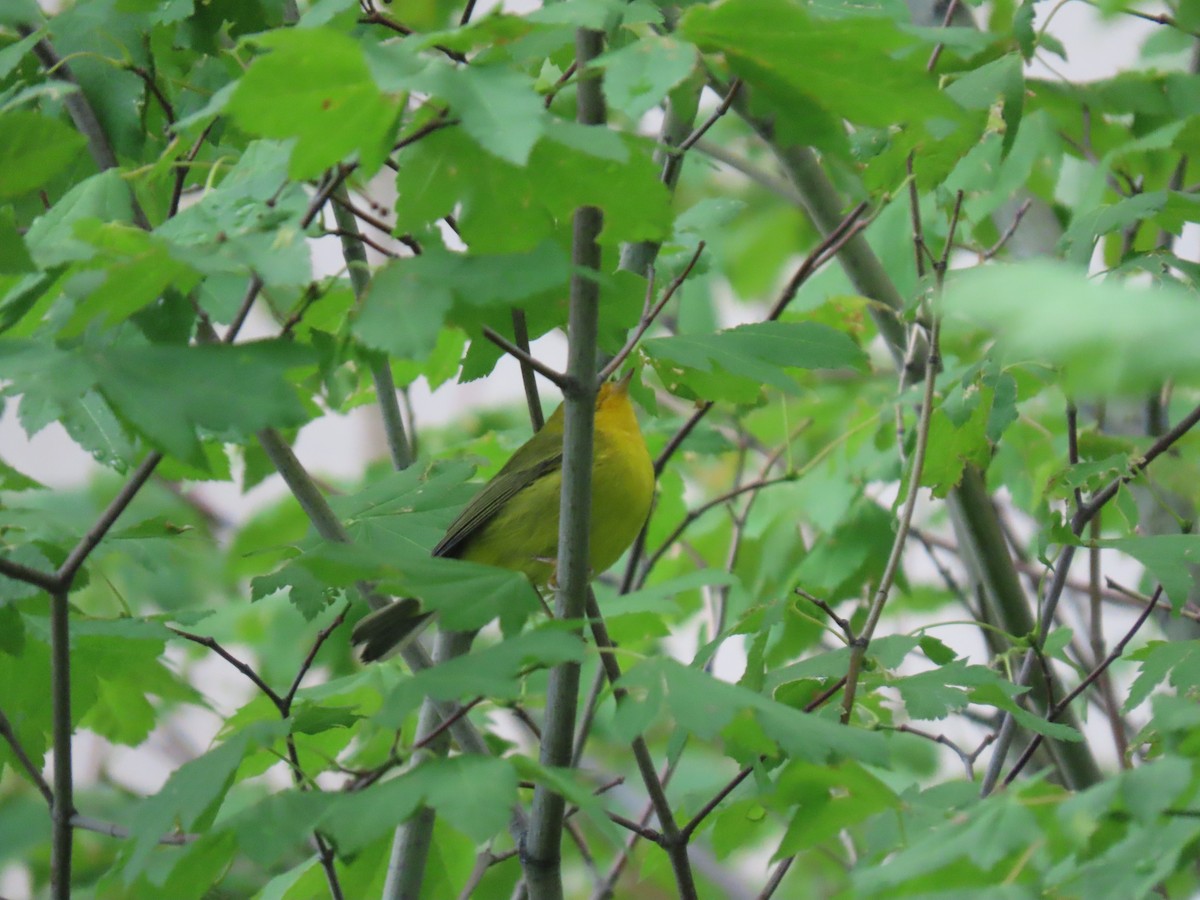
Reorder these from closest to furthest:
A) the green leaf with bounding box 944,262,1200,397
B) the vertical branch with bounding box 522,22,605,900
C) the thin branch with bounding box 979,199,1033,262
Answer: the green leaf with bounding box 944,262,1200,397
the vertical branch with bounding box 522,22,605,900
the thin branch with bounding box 979,199,1033,262

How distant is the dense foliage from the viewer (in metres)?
1.32

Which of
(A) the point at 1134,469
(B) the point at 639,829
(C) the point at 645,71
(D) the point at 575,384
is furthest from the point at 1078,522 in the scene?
(C) the point at 645,71

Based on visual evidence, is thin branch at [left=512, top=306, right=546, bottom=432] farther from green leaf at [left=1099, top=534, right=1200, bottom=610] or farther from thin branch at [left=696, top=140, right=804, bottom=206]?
thin branch at [left=696, top=140, right=804, bottom=206]

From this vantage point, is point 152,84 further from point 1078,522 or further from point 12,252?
point 1078,522

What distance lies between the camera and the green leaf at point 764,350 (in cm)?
195

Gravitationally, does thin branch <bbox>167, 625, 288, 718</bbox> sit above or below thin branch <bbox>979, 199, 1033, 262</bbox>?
below

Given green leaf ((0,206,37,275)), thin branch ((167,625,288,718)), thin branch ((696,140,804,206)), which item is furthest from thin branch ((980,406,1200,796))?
green leaf ((0,206,37,275))

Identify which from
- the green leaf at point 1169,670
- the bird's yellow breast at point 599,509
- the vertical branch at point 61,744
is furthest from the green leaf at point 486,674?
the bird's yellow breast at point 599,509

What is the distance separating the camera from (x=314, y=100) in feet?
4.31

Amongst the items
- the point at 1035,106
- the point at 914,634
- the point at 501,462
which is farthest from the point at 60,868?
the point at 1035,106

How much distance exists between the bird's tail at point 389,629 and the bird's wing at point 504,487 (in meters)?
0.88

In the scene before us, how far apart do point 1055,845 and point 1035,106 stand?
1.98 m

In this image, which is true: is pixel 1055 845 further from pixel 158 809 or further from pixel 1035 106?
pixel 1035 106

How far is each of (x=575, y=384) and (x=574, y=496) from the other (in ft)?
0.54
